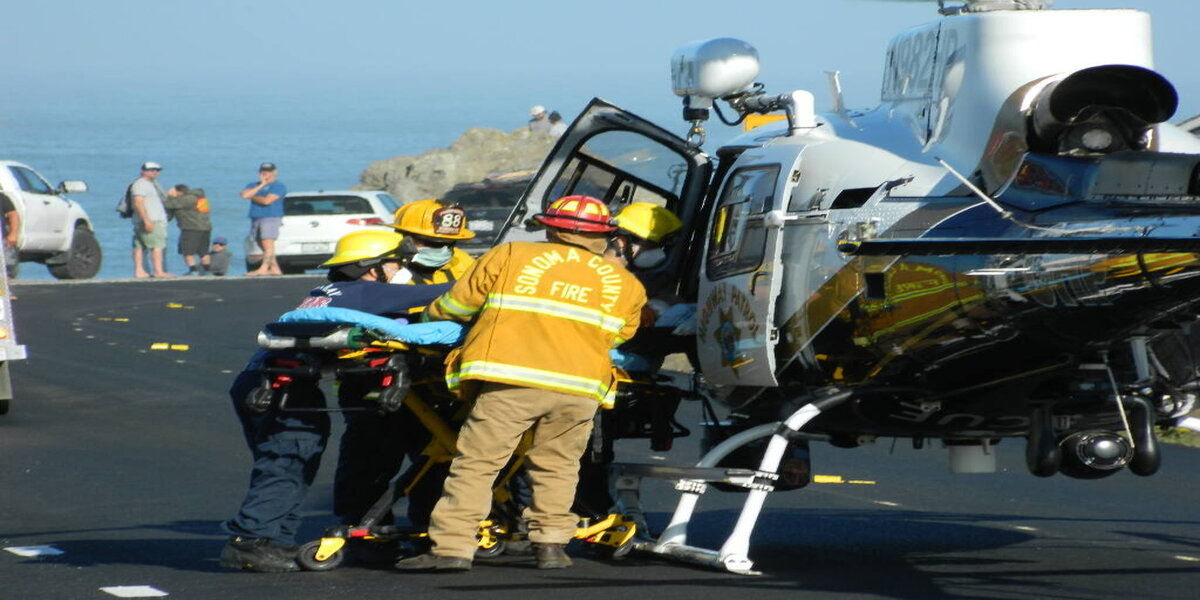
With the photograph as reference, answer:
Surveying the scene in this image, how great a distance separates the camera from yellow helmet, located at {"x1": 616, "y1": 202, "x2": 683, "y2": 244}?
33.1 ft

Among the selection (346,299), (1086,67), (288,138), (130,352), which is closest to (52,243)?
(130,352)

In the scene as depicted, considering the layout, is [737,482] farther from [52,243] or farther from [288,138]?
[288,138]

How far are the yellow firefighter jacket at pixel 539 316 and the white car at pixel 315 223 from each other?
2566cm

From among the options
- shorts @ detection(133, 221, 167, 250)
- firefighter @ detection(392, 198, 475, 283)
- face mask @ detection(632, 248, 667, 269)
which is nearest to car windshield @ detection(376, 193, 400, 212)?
shorts @ detection(133, 221, 167, 250)

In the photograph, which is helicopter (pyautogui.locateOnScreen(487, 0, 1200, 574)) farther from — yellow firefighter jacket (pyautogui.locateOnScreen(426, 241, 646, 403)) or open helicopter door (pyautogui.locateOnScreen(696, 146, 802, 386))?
yellow firefighter jacket (pyautogui.locateOnScreen(426, 241, 646, 403))

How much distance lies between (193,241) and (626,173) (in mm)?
23285

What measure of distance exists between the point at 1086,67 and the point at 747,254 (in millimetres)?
1875

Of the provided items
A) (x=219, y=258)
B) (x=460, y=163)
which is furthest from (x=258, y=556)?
(x=460, y=163)

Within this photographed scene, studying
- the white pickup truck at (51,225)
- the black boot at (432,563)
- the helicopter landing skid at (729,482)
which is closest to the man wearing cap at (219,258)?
the white pickup truck at (51,225)

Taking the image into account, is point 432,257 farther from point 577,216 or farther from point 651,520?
point 651,520

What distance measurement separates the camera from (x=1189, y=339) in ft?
30.0

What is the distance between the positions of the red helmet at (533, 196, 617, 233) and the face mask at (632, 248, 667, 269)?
4.79ft

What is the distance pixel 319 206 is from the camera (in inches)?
1387

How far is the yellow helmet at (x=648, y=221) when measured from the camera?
10086mm
